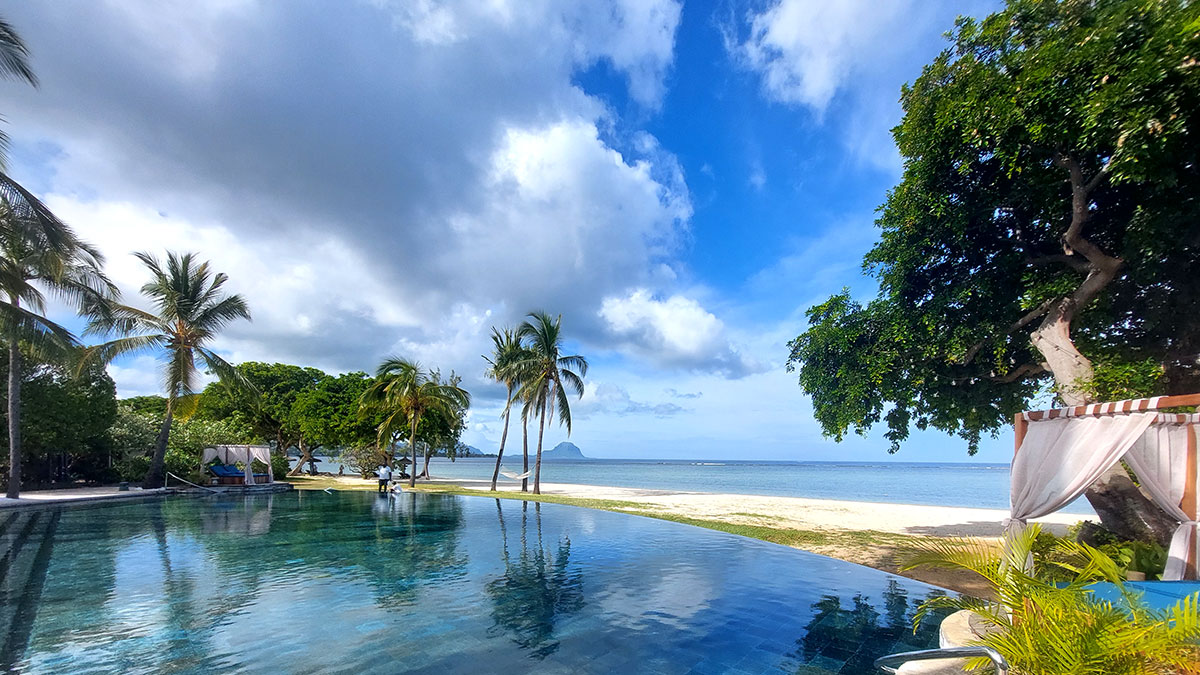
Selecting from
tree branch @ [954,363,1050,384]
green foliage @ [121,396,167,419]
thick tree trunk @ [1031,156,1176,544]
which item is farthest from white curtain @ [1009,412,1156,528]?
green foliage @ [121,396,167,419]

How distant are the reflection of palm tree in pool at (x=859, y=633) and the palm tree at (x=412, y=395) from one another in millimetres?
26365

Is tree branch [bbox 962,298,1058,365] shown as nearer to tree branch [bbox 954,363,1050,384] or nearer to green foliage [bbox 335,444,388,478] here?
tree branch [bbox 954,363,1050,384]

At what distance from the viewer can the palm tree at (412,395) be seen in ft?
101

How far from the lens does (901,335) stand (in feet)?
36.7

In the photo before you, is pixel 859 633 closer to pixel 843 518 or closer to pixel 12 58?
pixel 843 518

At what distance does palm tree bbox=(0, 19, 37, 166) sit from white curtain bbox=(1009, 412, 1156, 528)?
21722mm

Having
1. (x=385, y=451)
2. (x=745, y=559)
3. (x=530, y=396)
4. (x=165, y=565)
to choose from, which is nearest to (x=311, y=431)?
(x=385, y=451)

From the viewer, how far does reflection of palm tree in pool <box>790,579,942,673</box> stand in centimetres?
595

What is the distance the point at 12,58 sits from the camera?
12984mm

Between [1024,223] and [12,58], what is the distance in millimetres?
24543

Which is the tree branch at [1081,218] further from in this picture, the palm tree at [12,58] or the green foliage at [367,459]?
the green foliage at [367,459]

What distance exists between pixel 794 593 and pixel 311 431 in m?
38.3

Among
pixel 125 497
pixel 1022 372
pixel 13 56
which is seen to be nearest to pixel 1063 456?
pixel 1022 372

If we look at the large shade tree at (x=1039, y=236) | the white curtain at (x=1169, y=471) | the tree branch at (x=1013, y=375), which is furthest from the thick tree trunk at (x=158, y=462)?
the white curtain at (x=1169, y=471)
